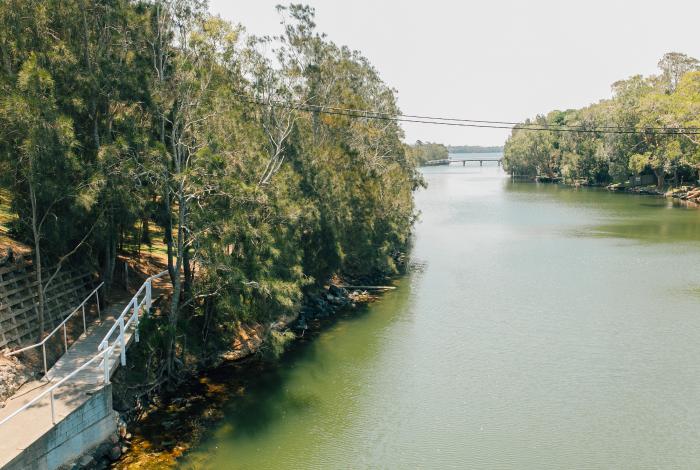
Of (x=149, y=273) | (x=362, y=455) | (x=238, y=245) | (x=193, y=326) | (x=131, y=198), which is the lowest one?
(x=362, y=455)

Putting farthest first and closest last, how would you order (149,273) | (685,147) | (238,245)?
(685,147) < (149,273) < (238,245)

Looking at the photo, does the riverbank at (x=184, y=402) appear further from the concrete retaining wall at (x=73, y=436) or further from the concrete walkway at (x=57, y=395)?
the concrete walkway at (x=57, y=395)

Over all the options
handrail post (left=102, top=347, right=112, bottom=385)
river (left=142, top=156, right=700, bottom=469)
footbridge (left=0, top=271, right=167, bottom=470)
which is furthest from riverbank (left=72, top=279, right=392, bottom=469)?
handrail post (left=102, top=347, right=112, bottom=385)

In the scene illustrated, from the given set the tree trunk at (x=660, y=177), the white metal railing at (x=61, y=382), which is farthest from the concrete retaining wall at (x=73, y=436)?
the tree trunk at (x=660, y=177)

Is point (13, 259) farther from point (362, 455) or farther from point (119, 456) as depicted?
point (362, 455)

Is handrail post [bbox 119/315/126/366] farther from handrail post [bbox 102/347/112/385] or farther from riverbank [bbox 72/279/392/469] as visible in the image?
riverbank [bbox 72/279/392/469]

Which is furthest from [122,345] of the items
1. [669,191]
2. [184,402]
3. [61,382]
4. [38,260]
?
[669,191]

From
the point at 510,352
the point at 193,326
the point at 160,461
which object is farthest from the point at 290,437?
the point at 510,352
